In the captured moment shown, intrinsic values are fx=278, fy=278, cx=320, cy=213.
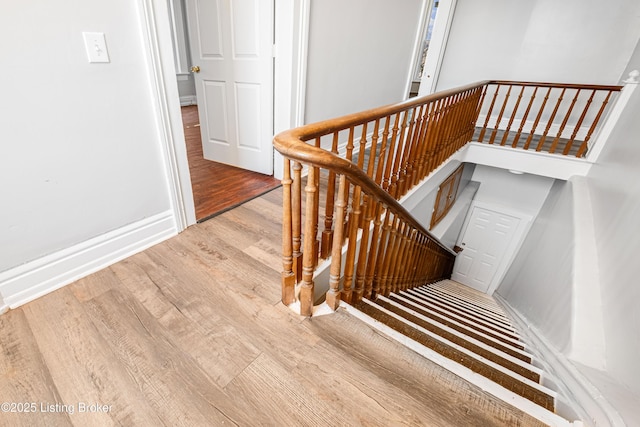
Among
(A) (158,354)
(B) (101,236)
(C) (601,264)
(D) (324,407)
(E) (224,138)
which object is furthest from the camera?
(E) (224,138)

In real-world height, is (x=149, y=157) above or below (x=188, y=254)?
above

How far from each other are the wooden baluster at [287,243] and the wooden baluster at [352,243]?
0.25 meters

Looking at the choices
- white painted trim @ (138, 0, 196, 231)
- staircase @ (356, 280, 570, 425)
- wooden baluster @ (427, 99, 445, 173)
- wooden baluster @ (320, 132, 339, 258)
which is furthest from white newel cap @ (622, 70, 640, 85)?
white painted trim @ (138, 0, 196, 231)

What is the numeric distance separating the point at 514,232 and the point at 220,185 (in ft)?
15.4

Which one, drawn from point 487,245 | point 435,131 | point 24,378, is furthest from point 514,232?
point 24,378

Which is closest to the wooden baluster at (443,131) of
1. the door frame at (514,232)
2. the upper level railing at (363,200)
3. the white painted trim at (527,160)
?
the upper level railing at (363,200)

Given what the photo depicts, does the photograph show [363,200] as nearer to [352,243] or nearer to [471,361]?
[352,243]

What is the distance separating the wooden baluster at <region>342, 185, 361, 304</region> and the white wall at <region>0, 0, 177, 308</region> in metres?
1.23

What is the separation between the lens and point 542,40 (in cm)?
402

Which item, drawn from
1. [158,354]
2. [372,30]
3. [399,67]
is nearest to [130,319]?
[158,354]

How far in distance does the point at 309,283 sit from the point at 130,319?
84cm

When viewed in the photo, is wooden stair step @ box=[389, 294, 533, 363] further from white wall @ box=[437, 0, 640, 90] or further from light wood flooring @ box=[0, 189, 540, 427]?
white wall @ box=[437, 0, 640, 90]

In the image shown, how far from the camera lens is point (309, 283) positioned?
3.90 ft

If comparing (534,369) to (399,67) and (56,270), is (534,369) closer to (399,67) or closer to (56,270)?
(56,270)
